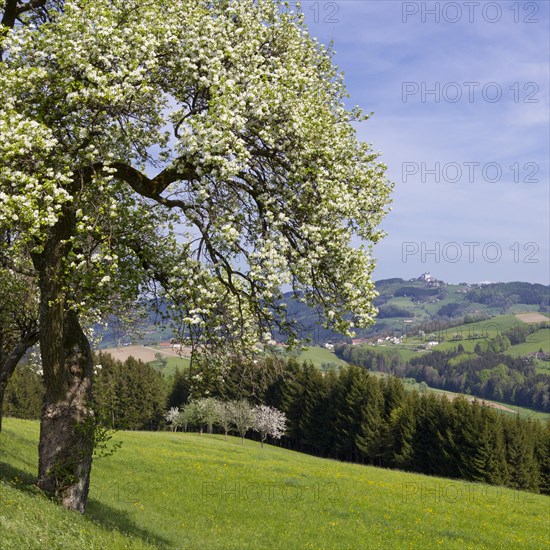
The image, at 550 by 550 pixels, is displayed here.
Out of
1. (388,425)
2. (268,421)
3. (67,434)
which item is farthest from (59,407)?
(268,421)

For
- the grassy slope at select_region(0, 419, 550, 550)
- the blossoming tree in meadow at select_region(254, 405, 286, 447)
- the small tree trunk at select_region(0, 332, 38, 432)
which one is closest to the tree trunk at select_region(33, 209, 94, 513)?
the grassy slope at select_region(0, 419, 550, 550)

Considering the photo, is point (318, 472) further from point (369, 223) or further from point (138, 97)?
point (138, 97)

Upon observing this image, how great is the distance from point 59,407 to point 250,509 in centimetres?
1916

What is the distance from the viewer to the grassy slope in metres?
18.4

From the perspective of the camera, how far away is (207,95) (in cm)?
1620

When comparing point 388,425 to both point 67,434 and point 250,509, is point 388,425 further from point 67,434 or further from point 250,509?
point 67,434

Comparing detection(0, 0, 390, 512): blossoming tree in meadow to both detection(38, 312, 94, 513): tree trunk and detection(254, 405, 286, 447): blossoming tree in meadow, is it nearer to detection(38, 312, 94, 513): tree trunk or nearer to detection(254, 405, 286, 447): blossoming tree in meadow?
detection(38, 312, 94, 513): tree trunk

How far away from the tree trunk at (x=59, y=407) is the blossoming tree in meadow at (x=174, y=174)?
0.04 metres

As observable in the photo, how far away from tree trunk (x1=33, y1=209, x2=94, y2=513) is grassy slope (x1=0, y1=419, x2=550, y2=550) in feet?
3.07

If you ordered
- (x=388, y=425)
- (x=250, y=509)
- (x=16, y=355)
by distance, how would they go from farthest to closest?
(x=388, y=425)
(x=250, y=509)
(x=16, y=355)

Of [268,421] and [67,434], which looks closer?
[67,434]

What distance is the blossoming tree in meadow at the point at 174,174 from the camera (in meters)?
14.1

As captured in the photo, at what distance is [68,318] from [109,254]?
14.7 ft

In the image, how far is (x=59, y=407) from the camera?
703 inches
